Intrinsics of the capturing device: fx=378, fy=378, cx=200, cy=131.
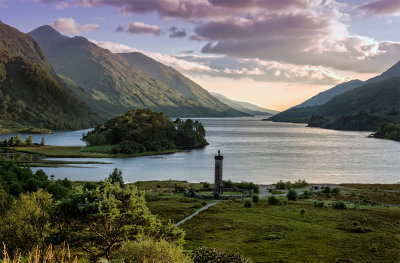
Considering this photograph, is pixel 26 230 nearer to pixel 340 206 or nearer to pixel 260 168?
pixel 340 206

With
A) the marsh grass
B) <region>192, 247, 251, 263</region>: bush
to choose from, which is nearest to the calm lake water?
<region>192, 247, 251, 263</region>: bush

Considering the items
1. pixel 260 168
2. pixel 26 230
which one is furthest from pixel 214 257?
pixel 260 168

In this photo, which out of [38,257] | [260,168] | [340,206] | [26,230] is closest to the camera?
[38,257]

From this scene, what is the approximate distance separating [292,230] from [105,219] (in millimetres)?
30252

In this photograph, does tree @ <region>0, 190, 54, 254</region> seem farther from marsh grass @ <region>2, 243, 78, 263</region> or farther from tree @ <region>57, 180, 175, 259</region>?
tree @ <region>57, 180, 175, 259</region>

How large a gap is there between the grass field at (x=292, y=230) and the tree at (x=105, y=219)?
43.2ft

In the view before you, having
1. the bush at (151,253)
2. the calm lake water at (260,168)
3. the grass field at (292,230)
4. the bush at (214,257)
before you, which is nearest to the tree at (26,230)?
the bush at (151,253)

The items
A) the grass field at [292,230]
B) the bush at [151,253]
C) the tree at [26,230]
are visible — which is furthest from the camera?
the grass field at [292,230]

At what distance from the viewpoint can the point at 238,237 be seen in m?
49.5

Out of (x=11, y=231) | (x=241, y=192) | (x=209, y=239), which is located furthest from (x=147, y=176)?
(x=11, y=231)

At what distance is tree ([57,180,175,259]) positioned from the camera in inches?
1253

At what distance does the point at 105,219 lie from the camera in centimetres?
3183

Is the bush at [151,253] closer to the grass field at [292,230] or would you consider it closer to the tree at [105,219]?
the tree at [105,219]

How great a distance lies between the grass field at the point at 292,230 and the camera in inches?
1692
